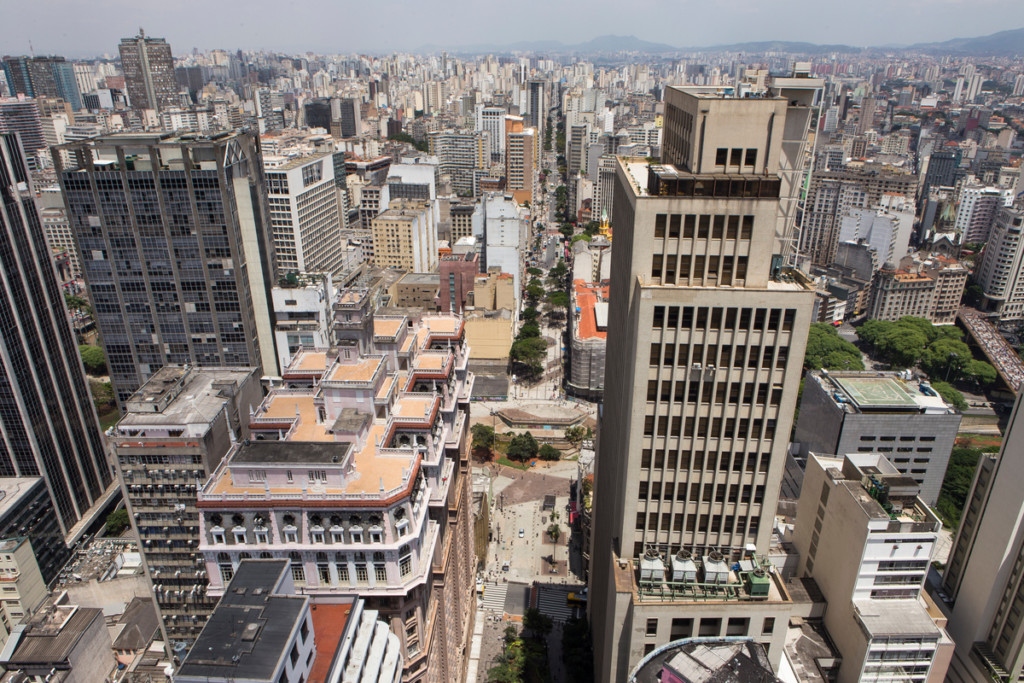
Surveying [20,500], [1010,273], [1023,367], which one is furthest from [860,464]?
[1010,273]

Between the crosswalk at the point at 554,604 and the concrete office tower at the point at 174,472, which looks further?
the crosswalk at the point at 554,604

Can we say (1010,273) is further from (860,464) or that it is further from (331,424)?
(331,424)

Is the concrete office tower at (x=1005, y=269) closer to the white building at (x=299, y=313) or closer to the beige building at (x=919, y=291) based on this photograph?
the beige building at (x=919, y=291)

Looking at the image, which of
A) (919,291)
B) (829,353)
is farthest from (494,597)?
(919,291)

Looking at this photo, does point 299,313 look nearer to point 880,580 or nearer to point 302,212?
point 302,212

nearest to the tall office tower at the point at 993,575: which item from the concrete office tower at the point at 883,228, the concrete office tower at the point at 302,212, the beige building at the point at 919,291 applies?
the concrete office tower at the point at 302,212

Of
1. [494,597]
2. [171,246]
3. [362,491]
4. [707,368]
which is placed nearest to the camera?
[707,368]
